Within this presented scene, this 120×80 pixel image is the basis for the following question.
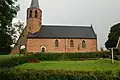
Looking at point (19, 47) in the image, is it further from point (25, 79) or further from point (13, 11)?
point (25, 79)

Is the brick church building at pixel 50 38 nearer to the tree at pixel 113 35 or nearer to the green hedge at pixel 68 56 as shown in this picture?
the green hedge at pixel 68 56

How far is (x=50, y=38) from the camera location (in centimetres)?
6444

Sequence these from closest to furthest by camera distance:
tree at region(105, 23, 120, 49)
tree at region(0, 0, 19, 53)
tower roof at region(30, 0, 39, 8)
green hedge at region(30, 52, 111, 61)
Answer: tree at region(0, 0, 19, 53) → green hedge at region(30, 52, 111, 61) → tower roof at region(30, 0, 39, 8) → tree at region(105, 23, 120, 49)

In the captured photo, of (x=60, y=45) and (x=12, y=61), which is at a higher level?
(x=60, y=45)

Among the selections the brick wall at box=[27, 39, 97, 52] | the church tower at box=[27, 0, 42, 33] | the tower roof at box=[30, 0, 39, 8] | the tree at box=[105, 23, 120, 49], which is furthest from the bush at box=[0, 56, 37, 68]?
the tree at box=[105, 23, 120, 49]

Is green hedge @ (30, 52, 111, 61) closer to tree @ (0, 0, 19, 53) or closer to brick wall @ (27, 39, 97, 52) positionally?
brick wall @ (27, 39, 97, 52)

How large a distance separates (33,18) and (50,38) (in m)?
7.46

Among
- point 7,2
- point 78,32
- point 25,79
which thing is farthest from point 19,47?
point 25,79

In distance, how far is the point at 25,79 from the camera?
18.3m

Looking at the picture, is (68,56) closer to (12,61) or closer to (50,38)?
(12,61)

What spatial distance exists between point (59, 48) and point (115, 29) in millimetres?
30192


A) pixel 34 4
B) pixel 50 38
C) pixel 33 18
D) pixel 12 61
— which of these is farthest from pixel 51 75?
pixel 34 4

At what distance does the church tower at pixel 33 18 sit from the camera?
215 feet

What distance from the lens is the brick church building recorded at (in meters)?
63.5
